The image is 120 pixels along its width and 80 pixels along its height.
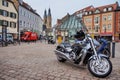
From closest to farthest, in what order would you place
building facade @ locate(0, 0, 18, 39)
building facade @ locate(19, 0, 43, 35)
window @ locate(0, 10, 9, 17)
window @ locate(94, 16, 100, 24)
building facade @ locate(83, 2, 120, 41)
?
window @ locate(0, 10, 9, 17), building facade @ locate(0, 0, 18, 39), building facade @ locate(19, 0, 43, 35), building facade @ locate(83, 2, 120, 41), window @ locate(94, 16, 100, 24)

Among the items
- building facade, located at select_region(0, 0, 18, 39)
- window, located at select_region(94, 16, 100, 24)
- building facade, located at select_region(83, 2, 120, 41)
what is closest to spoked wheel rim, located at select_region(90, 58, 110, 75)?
building facade, located at select_region(0, 0, 18, 39)

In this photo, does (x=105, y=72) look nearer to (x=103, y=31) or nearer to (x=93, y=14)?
(x=103, y=31)

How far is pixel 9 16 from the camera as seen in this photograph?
124 ft

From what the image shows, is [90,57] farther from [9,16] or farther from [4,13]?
[9,16]

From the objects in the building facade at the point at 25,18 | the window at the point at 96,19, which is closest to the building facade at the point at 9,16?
the building facade at the point at 25,18

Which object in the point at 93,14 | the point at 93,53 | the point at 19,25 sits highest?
the point at 93,14

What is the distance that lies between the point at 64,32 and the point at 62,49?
15.4 metres

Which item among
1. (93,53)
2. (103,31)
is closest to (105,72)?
(93,53)

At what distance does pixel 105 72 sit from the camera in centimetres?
512

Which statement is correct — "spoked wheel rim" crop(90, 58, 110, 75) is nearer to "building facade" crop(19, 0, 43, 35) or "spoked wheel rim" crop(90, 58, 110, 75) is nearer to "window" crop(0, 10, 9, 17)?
"window" crop(0, 10, 9, 17)

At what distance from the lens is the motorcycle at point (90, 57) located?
5.15 metres

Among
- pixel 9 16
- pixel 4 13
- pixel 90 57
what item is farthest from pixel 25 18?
pixel 90 57

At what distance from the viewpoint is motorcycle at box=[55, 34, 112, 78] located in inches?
203

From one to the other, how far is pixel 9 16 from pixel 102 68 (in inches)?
1408
